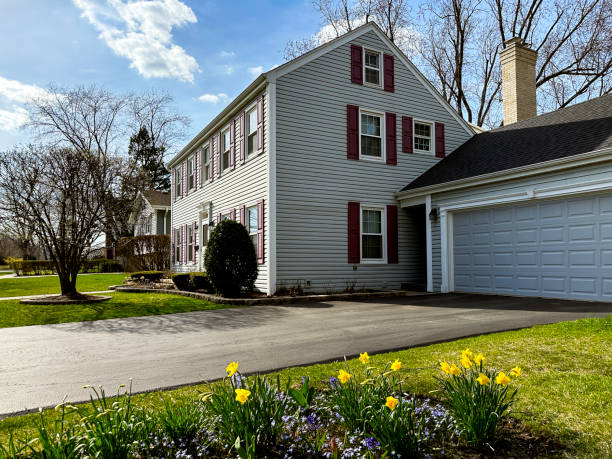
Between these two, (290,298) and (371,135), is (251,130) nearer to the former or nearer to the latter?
(371,135)

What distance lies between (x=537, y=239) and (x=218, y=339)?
808 centimetres

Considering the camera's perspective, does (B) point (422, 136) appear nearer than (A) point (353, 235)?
No

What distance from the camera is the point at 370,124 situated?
545 inches

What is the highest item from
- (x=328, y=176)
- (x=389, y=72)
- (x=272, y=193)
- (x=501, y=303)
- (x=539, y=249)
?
(x=389, y=72)

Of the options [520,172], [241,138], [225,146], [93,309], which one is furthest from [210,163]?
[520,172]

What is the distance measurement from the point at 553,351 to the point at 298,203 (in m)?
8.34

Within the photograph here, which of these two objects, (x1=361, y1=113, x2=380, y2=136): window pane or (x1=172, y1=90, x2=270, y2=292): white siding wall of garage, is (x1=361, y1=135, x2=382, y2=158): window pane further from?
(x1=172, y1=90, x2=270, y2=292): white siding wall of garage

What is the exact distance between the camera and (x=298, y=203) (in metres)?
12.2

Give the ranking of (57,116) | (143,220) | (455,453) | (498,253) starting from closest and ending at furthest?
(455,453) → (498,253) → (57,116) → (143,220)

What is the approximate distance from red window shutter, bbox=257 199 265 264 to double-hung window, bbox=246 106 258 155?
2.02 m

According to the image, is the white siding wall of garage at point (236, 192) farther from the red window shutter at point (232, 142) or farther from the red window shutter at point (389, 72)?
the red window shutter at point (389, 72)

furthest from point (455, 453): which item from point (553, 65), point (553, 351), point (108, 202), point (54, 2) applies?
point (553, 65)

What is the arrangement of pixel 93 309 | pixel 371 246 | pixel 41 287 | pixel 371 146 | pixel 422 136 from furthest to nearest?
pixel 41 287, pixel 422 136, pixel 371 146, pixel 371 246, pixel 93 309

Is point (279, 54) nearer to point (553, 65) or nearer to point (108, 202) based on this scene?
point (553, 65)
